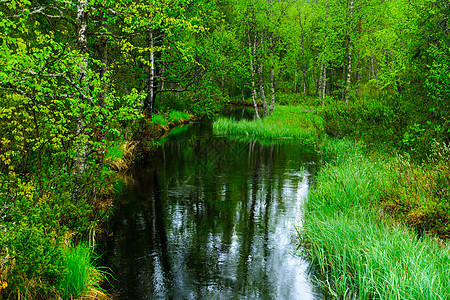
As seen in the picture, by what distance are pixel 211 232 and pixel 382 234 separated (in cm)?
429

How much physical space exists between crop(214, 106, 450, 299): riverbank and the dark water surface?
2.22 ft

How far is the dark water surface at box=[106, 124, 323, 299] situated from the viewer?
6734 mm

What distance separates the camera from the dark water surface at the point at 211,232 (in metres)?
6.73

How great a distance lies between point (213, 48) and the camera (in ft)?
83.0

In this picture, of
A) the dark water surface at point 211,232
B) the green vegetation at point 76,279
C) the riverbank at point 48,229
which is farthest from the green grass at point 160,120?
the green vegetation at point 76,279

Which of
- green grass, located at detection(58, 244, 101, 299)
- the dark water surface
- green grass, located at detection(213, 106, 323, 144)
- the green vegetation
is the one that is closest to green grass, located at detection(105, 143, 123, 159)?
the dark water surface

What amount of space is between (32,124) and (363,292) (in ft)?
26.4

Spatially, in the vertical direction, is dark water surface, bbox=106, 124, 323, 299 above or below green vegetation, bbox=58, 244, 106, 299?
below

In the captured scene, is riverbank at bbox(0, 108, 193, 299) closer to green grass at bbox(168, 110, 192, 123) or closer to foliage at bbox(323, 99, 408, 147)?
foliage at bbox(323, 99, 408, 147)

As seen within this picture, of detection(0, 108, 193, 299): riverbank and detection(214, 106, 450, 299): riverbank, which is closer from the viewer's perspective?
detection(0, 108, 193, 299): riverbank

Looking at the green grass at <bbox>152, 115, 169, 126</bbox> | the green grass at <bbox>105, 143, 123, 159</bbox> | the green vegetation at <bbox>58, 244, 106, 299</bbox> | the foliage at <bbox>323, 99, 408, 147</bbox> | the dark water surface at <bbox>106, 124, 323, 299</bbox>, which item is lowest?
the dark water surface at <bbox>106, 124, 323, 299</bbox>

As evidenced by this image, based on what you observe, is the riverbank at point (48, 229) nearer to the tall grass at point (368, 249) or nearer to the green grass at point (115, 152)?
the tall grass at point (368, 249)

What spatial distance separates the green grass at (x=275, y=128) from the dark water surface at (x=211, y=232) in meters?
8.08

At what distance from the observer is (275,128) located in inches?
1069
